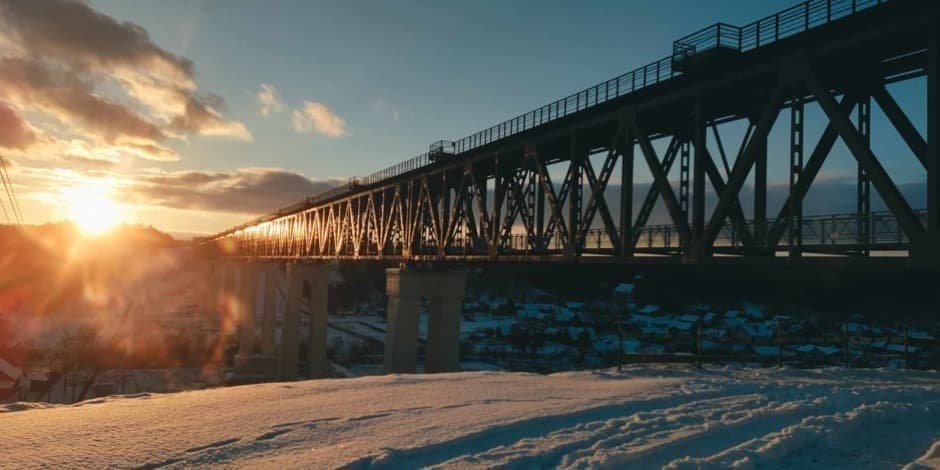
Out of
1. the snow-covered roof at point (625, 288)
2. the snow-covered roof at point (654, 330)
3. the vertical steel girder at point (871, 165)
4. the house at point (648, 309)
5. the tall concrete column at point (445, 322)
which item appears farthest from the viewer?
the snow-covered roof at point (625, 288)

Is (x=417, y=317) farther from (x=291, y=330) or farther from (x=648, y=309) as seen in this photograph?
(x=648, y=309)

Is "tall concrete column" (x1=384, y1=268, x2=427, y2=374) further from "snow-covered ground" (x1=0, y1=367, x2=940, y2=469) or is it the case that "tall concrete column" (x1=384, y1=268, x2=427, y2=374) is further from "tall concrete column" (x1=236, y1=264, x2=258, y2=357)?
"tall concrete column" (x1=236, y1=264, x2=258, y2=357)

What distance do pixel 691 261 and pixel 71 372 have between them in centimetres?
5938

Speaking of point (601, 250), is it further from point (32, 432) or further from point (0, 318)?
point (0, 318)

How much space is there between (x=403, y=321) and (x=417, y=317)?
2.67ft

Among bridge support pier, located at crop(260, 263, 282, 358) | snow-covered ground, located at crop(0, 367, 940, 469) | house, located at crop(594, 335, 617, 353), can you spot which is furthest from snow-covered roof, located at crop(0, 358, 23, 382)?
house, located at crop(594, 335, 617, 353)

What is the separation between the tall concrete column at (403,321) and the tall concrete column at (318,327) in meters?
19.6

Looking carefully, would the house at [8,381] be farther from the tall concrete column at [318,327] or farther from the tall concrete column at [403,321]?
the tall concrete column at [403,321]

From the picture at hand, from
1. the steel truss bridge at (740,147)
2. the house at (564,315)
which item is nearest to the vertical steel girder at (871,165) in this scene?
the steel truss bridge at (740,147)

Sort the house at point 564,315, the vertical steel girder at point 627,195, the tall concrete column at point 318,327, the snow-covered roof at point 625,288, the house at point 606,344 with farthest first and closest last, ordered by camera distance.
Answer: the snow-covered roof at point 625,288 < the house at point 564,315 < the house at point 606,344 < the tall concrete column at point 318,327 < the vertical steel girder at point 627,195

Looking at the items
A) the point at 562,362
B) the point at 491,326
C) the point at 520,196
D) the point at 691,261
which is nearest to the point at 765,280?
the point at 491,326

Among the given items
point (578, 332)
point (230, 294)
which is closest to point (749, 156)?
point (578, 332)

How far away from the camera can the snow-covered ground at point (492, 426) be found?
8391mm

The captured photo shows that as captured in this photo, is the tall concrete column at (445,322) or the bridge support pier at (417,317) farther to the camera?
the tall concrete column at (445,322)
